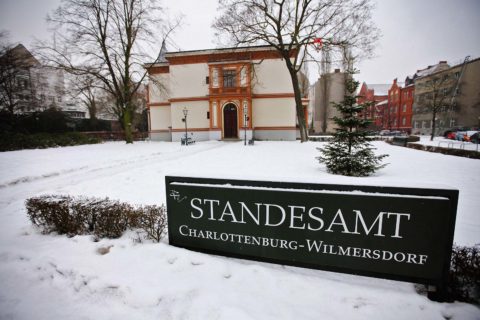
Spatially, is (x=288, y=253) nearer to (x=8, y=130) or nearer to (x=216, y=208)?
(x=216, y=208)

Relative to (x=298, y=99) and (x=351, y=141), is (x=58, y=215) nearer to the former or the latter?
(x=351, y=141)

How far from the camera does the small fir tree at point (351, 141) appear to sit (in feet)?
26.1

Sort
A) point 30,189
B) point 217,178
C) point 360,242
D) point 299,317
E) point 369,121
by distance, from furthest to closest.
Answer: point 369,121 < point 30,189 < point 217,178 < point 360,242 < point 299,317

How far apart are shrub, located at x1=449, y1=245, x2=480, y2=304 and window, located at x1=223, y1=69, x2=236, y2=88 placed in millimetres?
26270

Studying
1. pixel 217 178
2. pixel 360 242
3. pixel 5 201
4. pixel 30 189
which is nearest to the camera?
pixel 360 242

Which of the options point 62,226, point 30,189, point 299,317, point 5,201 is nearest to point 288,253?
point 299,317

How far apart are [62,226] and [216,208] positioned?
9.53ft

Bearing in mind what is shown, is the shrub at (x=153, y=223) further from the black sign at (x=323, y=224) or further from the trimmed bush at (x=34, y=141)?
the trimmed bush at (x=34, y=141)

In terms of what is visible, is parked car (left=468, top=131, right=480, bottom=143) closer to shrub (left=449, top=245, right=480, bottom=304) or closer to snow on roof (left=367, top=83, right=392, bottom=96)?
shrub (left=449, top=245, right=480, bottom=304)

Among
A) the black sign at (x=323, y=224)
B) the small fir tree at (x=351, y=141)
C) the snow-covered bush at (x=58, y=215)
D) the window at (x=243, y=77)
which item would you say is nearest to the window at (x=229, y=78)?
the window at (x=243, y=77)

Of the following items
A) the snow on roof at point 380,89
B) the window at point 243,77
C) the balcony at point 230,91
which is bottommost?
the balcony at point 230,91

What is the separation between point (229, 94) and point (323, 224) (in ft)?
80.5

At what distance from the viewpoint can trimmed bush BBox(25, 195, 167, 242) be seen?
353 centimetres

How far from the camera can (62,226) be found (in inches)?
146
